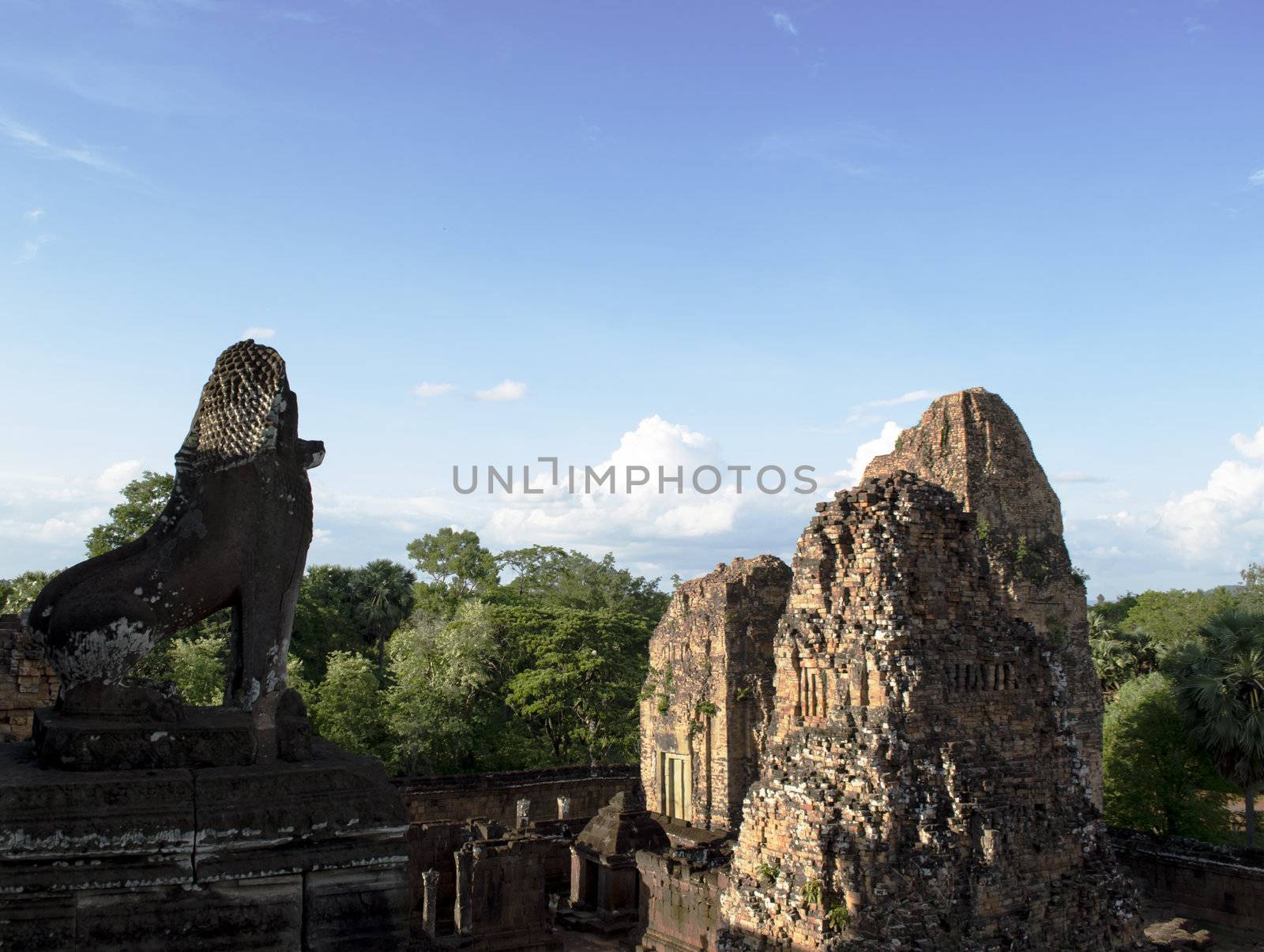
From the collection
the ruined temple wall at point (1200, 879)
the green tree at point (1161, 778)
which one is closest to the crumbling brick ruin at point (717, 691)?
the ruined temple wall at point (1200, 879)

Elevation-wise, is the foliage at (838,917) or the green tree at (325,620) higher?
the green tree at (325,620)

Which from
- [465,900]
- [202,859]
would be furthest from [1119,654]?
[202,859]

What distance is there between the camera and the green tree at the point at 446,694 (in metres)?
28.2

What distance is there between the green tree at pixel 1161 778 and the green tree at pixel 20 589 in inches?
997

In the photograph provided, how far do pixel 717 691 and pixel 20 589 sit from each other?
68.3ft

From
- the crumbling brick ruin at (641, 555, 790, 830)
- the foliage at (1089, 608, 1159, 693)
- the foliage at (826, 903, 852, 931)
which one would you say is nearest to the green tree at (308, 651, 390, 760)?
the crumbling brick ruin at (641, 555, 790, 830)

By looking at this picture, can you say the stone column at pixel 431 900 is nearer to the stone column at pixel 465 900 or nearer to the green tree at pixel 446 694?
the stone column at pixel 465 900

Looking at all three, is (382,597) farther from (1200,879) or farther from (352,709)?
(1200,879)

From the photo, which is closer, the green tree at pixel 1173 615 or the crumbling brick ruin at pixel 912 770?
the crumbling brick ruin at pixel 912 770

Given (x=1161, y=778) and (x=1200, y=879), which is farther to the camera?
(x=1161, y=778)

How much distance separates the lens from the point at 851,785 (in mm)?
9578

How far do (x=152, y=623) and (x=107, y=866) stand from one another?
1025 millimetres

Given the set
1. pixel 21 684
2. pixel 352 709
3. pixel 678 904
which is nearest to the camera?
pixel 21 684

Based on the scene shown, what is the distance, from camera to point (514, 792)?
2420cm
